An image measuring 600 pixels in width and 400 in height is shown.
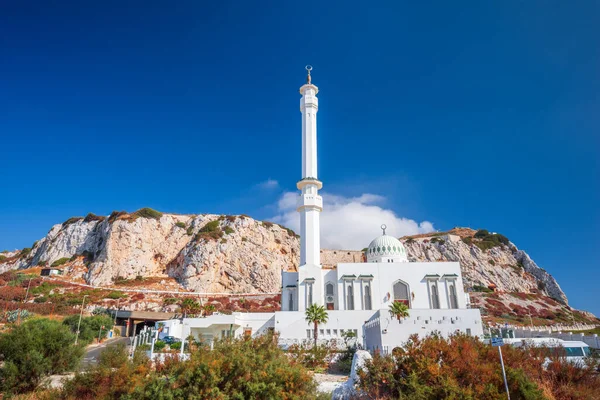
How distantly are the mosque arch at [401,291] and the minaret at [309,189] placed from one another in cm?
855

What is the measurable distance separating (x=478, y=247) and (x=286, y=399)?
91560 mm

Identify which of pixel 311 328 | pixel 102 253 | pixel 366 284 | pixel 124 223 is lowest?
pixel 311 328

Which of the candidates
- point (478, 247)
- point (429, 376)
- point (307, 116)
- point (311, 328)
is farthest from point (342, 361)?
point (478, 247)

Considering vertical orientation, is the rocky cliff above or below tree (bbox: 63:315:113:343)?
above

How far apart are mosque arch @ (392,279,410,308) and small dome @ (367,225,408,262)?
15.3 ft

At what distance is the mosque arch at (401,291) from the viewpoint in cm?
4086

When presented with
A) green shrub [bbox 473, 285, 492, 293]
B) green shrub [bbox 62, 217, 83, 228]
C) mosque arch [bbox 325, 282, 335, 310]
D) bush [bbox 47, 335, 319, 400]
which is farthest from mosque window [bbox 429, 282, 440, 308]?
green shrub [bbox 62, 217, 83, 228]

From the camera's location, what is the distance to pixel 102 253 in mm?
76188

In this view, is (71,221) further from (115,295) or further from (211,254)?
(115,295)

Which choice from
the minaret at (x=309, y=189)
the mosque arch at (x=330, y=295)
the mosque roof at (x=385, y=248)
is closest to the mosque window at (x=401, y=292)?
the mosque roof at (x=385, y=248)

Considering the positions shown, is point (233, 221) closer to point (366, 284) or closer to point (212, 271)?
point (212, 271)

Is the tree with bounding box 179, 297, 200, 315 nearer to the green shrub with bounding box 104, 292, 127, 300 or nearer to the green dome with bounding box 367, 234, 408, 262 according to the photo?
the green shrub with bounding box 104, 292, 127, 300

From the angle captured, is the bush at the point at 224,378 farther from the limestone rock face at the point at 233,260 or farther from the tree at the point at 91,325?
the limestone rock face at the point at 233,260

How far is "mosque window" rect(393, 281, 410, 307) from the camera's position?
134 feet
